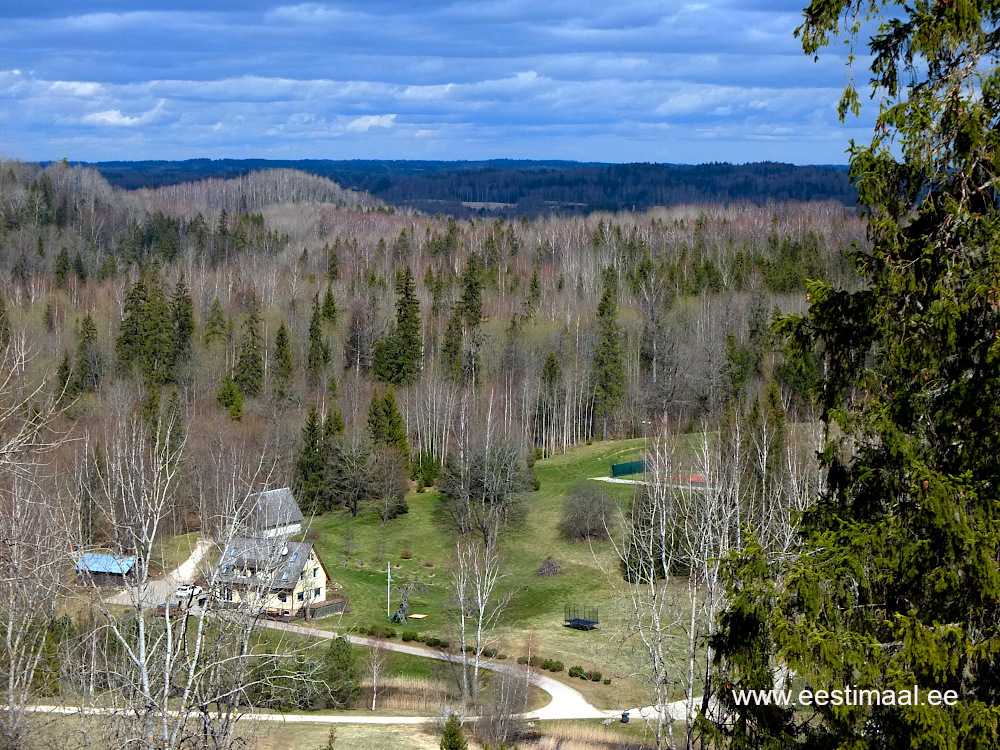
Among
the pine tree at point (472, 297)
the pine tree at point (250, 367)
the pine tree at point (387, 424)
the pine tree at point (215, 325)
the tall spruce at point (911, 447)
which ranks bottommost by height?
the pine tree at point (387, 424)

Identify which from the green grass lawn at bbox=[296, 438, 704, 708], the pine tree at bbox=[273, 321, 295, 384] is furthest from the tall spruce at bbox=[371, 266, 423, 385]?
the green grass lawn at bbox=[296, 438, 704, 708]

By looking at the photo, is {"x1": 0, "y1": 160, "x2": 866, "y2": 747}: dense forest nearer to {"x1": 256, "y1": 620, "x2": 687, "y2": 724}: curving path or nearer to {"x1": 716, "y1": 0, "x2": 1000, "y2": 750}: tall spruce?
{"x1": 256, "y1": 620, "x2": 687, "y2": 724}: curving path

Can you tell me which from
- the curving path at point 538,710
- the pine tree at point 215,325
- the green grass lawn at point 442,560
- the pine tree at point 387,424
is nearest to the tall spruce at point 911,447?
the curving path at point 538,710

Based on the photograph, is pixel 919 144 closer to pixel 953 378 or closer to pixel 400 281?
pixel 953 378

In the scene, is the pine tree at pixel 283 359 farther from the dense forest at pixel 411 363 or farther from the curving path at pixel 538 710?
the curving path at pixel 538 710

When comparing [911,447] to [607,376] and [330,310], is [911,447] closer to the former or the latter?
[607,376]

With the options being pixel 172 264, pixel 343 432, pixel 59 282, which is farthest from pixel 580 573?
pixel 172 264
